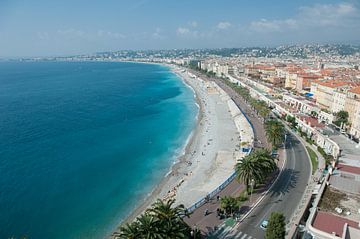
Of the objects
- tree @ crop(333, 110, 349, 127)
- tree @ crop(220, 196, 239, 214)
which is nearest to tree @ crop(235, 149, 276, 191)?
tree @ crop(220, 196, 239, 214)

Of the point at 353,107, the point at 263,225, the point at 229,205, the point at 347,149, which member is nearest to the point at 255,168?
the point at 229,205

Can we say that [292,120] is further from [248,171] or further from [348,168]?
[248,171]

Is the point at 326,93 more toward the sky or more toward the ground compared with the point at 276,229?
more toward the sky

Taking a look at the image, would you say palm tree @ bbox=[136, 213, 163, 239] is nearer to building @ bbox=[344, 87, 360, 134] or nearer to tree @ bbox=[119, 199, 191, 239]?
tree @ bbox=[119, 199, 191, 239]

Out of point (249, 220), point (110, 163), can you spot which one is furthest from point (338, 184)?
point (110, 163)

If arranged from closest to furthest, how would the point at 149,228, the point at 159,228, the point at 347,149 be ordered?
the point at 149,228
the point at 159,228
the point at 347,149

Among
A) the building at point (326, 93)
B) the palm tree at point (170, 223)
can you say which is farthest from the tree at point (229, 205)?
the building at point (326, 93)
